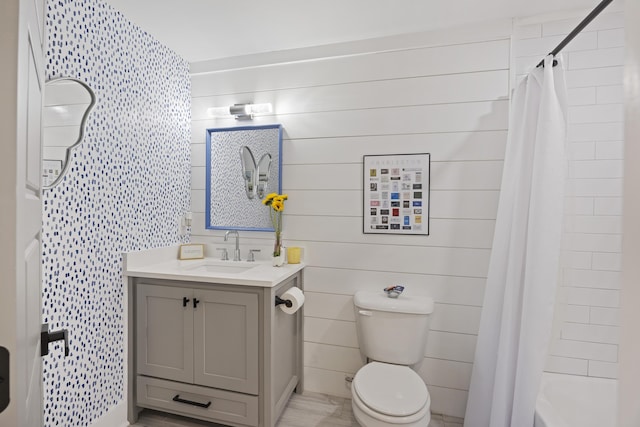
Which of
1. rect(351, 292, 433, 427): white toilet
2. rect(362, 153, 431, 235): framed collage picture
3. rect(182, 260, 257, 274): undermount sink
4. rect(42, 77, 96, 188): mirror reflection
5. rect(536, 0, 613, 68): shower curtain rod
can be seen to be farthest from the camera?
rect(182, 260, 257, 274): undermount sink

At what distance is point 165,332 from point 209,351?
1.04 ft

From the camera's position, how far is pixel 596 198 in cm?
182

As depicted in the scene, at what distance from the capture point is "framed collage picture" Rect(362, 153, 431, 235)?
208 centimetres

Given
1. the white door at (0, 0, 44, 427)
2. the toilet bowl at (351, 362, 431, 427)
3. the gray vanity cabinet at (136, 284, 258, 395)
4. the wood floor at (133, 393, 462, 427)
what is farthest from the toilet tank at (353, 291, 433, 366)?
the white door at (0, 0, 44, 427)

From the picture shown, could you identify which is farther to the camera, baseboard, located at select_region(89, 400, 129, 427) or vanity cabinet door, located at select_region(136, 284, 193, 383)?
vanity cabinet door, located at select_region(136, 284, 193, 383)

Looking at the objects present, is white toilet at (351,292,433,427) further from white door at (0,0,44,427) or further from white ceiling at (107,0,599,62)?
white ceiling at (107,0,599,62)

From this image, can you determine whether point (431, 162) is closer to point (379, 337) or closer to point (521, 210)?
point (521, 210)

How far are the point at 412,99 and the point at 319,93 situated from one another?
25.5 inches

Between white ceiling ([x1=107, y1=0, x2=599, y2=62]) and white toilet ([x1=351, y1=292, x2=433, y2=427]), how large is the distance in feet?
Answer: 5.75

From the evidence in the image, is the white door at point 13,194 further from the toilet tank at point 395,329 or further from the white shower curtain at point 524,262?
the white shower curtain at point 524,262

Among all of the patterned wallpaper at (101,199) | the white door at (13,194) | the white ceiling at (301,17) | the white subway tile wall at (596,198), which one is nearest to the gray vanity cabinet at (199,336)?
the patterned wallpaper at (101,199)

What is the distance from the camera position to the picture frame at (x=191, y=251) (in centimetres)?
236

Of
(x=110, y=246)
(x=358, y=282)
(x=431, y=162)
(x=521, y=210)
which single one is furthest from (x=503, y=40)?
(x=110, y=246)

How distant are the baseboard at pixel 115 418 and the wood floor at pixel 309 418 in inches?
3.8
